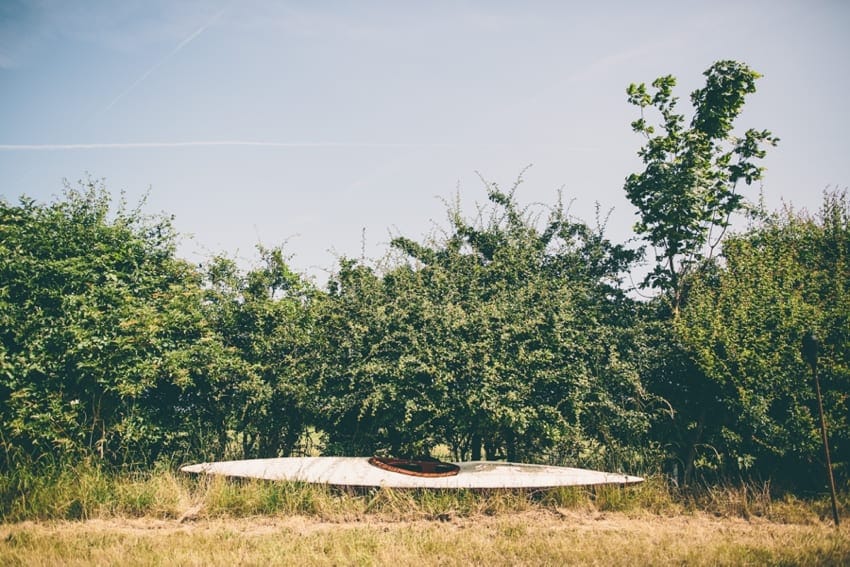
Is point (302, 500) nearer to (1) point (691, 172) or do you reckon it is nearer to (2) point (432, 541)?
(2) point (432, 541)

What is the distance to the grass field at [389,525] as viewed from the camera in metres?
5.82

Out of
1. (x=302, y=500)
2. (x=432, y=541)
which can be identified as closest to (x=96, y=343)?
(x=302, y=500)

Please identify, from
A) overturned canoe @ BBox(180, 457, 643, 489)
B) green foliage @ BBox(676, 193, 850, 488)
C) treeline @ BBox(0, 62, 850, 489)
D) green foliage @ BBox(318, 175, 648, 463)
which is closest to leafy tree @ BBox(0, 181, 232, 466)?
treeline @ BBox(0, 62, 850, 489)

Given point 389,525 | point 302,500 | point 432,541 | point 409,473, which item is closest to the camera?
point 432,541

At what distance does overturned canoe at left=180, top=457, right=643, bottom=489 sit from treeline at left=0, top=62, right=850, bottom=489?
0.72m

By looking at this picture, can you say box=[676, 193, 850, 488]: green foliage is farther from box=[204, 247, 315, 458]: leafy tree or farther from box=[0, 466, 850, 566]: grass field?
box=[204, 247, 315, 458]: leafy tree

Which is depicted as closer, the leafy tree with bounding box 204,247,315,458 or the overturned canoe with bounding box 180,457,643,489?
the overturned canoe with bounding box 180,457,643,489

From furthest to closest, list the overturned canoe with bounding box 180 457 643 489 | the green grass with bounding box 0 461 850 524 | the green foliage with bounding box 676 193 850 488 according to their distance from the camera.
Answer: the green foliage with bounding box 676 193 850 488 < the overturned canoe with bounding box 180 457 643 489 < the green grass with bounding box 0 461 850 524

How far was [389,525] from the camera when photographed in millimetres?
7227

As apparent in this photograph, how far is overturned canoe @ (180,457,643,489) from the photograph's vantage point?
8102mm

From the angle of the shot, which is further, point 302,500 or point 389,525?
point 302,500

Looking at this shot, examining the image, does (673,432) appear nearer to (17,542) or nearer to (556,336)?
(556,336)

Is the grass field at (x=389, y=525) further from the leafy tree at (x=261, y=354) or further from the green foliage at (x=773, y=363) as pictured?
the leafy tree at (x=261, y=354)

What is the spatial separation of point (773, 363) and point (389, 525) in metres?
6.94
